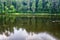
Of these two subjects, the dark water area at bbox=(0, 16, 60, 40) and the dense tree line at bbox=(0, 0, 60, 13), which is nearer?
the dark water area at bbox=(0, 16, 60, 40)

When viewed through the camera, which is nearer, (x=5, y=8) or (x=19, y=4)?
(x=5, y=8)

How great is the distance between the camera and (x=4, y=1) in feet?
79.9

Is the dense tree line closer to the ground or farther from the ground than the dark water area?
closer to the ground

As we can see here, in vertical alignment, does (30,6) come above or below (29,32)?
below

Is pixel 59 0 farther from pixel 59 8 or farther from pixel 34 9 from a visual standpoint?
pixel 34 9

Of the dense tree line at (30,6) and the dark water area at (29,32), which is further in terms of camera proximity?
the dense tree line at (30,6)

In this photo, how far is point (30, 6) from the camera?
79.7 ft

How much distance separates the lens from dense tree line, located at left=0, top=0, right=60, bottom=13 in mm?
22594

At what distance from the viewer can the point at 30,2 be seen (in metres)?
25.0

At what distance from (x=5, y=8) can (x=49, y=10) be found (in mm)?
5687

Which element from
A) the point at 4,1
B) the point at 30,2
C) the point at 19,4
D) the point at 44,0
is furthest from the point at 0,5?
the point at 44,0

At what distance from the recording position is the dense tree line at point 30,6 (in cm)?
2259

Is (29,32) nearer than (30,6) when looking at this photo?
Yes

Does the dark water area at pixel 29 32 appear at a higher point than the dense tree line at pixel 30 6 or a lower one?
higher
